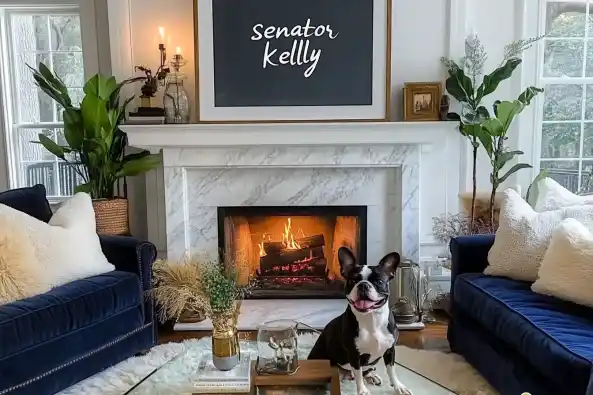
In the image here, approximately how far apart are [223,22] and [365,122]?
1.06m

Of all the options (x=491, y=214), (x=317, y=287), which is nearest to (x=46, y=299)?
(x=317, y=287)

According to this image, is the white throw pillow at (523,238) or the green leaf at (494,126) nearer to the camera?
the white throw pillow at (523,238)

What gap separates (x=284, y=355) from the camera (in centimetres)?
210

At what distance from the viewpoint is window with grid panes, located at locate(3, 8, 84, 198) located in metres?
4.33

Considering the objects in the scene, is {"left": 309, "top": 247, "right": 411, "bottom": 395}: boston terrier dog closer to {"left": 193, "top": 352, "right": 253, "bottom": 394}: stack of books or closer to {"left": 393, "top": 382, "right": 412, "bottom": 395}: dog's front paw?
{"left": 393, "top": 382, "right": 412, "bottom": 395}: dog's front paw

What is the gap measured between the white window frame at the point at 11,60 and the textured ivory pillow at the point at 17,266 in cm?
168

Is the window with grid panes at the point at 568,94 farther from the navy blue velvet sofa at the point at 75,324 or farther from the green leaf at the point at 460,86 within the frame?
the navy blue velvet sofa at the point at 75,324

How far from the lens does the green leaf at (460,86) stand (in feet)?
12.1

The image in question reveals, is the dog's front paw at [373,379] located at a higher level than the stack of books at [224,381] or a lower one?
lower

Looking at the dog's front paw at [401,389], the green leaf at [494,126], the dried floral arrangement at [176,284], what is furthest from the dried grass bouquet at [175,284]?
the green leaf at [494,126]

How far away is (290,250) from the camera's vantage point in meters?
4.04

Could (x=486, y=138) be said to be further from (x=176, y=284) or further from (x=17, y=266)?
(x=17, y=266)

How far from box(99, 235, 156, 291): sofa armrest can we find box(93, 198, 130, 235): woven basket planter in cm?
47

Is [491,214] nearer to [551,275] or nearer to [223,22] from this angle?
[551,275]
